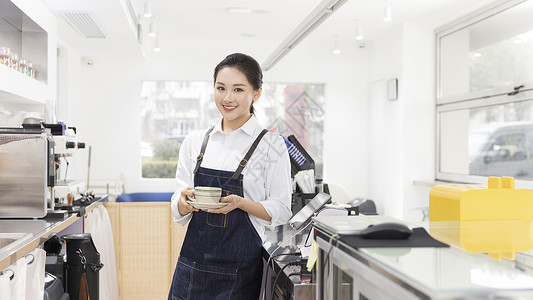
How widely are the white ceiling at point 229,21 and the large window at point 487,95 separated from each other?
1.02 ft


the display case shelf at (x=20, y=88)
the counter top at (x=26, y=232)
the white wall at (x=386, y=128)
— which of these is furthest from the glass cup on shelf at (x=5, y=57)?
the white wall at (x=386, y=128)

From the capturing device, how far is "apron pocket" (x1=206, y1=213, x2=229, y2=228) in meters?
1.85

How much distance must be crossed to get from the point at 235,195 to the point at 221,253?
23cm

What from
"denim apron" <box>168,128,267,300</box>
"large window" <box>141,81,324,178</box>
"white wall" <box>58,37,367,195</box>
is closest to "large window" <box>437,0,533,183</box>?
"white wall" <box>58,37,367,195</box>

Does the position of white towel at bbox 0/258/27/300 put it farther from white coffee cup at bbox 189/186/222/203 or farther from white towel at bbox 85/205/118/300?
white towel at bbox 85/205/118/300

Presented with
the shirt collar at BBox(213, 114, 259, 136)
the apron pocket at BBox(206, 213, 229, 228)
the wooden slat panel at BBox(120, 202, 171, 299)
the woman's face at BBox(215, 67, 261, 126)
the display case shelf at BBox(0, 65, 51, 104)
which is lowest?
the wooden slat panel at BBox(120, 202, 171, 299)

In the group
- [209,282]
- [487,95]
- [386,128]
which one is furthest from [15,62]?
[386,128]

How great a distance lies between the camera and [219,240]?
1847mm

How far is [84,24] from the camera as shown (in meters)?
4.52

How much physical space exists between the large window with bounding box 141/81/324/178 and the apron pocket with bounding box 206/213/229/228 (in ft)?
17.4

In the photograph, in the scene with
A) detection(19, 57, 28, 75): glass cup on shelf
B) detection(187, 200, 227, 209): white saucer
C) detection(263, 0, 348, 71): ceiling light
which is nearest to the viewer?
detection(187, 200, 227, 209): white saucer

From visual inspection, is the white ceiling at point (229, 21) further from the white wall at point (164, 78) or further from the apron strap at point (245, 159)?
the apron strap at point (245, 159)

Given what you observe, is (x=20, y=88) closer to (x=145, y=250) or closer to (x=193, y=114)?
(x=145, y=250)

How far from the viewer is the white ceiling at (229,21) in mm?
5141
